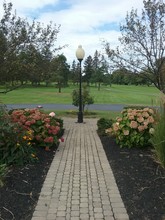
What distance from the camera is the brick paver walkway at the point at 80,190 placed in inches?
164

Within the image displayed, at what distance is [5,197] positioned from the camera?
14.9 ft

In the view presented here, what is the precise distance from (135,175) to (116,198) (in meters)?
1.03

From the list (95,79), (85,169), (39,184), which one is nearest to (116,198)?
(39,184)

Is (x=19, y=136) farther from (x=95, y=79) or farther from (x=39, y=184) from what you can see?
(x=95, y=79)

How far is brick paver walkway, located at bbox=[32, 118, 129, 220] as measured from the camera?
417 centimetres

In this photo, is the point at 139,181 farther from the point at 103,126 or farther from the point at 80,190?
the point at 103,126

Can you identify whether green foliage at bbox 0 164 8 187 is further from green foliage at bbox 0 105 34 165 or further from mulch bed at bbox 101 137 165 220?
mulch bed at bbox 101 137 165 220

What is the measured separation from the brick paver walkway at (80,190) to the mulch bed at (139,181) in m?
0.13

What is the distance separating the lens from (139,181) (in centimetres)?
532

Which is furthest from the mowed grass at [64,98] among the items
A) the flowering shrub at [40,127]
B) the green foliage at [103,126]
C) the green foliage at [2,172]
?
the green foliage at [2,172]

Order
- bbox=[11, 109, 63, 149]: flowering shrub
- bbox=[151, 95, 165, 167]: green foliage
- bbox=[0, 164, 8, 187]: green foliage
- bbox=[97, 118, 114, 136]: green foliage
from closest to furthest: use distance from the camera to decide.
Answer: bbox=[0, 164, 8, 187]: green foliage < bbox=[151, 95, 165, 167]: green foliage < bbox=[11, 109, 63, 149]: flowering shrub < bbox=[97, 118, 114, 136]: green foliage

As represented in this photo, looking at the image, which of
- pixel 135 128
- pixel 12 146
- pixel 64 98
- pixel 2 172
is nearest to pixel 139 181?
pixel 2 172

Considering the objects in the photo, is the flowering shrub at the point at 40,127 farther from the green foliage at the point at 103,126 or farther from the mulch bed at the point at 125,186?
the green foliage at the point at 103,126

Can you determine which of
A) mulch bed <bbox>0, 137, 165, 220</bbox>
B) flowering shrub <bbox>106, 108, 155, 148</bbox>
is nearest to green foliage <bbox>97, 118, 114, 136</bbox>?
flowering shrub <bbox>106, 108, 155, 148</bbox>
